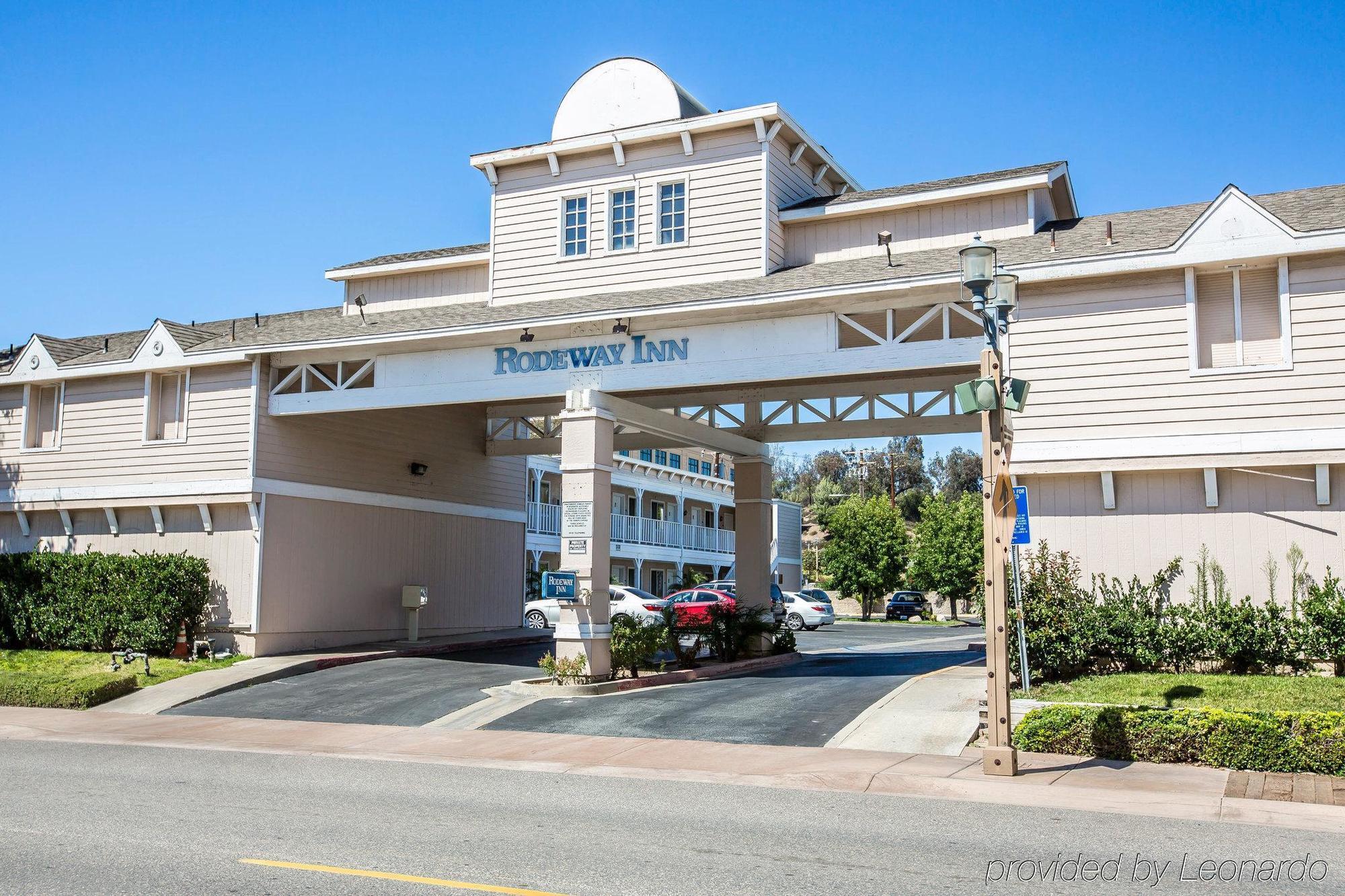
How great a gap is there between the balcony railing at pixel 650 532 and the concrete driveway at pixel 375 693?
20013 mm

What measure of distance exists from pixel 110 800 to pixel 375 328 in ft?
38.9

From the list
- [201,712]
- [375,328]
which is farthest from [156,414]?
[201,712]

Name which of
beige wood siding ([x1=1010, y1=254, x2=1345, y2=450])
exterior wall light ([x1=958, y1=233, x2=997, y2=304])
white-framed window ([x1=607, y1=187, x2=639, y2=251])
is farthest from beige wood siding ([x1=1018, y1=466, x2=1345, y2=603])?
white-framed window ([x1=607, y1=187, x2=639, y2=251])

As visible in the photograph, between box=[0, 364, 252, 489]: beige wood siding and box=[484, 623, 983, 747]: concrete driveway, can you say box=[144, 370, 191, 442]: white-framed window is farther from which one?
box=[484, 623, 983, 747]: concrete driveway

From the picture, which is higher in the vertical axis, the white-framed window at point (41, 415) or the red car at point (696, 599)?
the white-framed window at point (41, 415)

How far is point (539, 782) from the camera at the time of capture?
11.7 m

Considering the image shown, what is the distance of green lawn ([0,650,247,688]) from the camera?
2075 cm

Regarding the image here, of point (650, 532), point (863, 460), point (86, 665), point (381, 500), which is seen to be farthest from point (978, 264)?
point (863, 460)

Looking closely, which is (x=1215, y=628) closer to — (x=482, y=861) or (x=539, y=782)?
(x=539, y=782)

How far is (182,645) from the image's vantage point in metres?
22.3

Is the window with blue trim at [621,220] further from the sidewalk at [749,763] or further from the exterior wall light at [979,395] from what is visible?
the exterior wall light at [979,395]

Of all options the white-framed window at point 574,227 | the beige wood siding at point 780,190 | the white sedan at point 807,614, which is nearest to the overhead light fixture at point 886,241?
the beige wood siding at point 780,190

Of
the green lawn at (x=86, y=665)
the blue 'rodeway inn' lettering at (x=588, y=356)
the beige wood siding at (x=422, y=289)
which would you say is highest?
the beige wood siding at (x=422, y=289)

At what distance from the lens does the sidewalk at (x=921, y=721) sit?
13.4m
